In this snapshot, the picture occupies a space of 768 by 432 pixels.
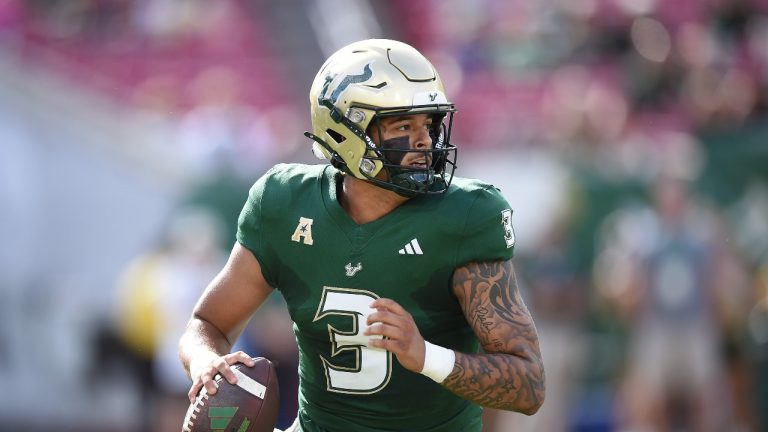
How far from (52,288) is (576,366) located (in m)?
4.49

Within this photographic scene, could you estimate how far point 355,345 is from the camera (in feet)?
11.3

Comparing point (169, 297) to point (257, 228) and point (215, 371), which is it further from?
point (215, 371)

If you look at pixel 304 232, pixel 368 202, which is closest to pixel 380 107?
pixel 368 202

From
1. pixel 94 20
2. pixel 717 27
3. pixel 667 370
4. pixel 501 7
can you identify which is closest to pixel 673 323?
pixel 667 370

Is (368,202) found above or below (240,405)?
above

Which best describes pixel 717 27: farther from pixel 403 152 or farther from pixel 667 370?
pixel 403 152

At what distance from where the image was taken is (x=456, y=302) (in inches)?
136

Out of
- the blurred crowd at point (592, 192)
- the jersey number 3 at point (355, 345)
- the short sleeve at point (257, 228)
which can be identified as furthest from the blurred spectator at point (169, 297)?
the jersey number 3 at point (355, 345)

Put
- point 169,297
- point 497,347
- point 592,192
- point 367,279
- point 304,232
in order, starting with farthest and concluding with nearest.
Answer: point 169,297, point 592,192, point 304,232, point 367,279, point 497,347

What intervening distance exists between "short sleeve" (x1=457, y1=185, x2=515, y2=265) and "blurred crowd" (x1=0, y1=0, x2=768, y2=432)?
4077 millimetres

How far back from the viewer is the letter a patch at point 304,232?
11.6 feet

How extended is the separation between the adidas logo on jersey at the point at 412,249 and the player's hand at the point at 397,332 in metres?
0.28

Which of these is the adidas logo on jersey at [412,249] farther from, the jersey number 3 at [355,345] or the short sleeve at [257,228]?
the short sleeve at [257,228]

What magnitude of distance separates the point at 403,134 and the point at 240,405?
0.91 meters
